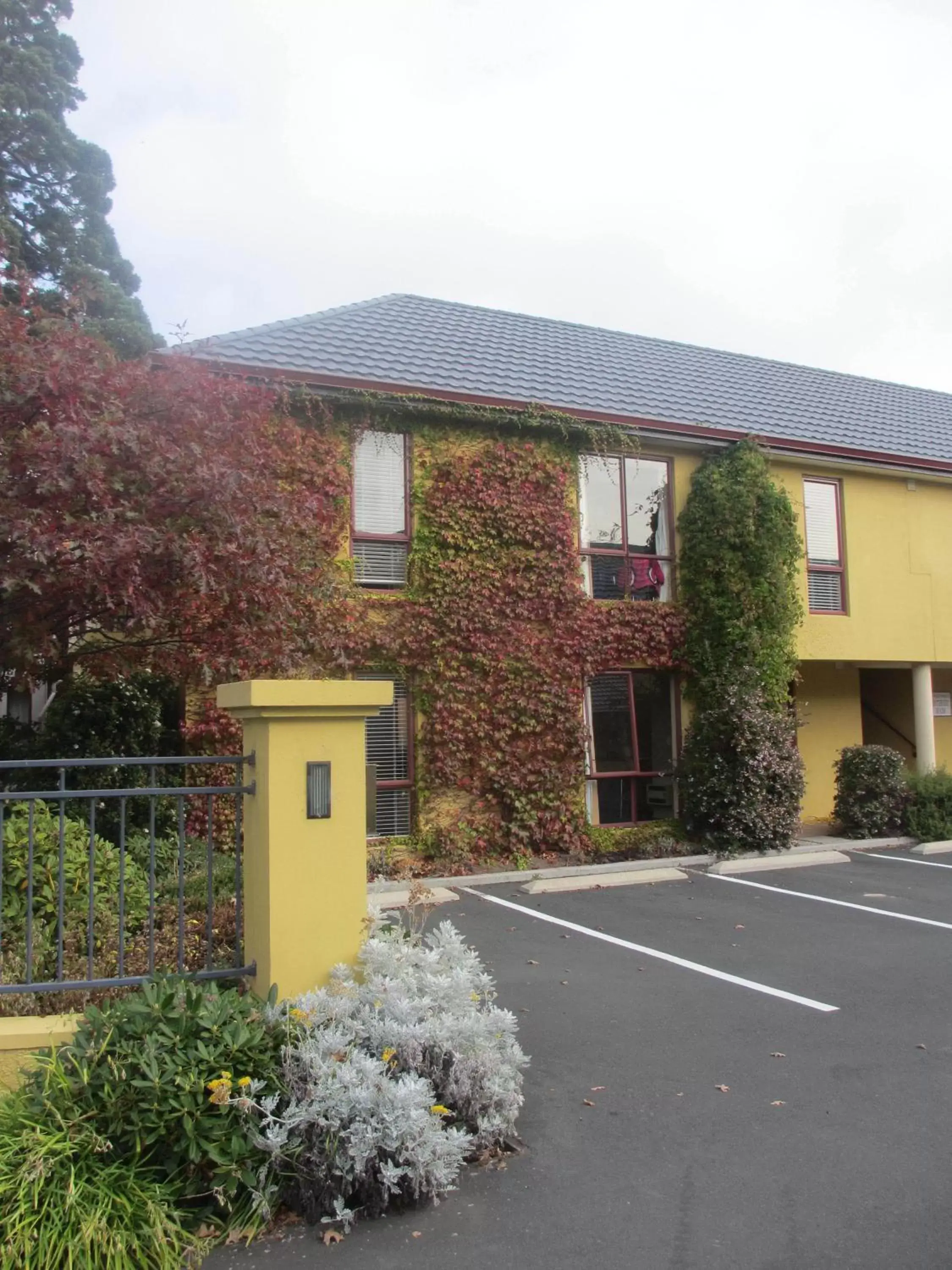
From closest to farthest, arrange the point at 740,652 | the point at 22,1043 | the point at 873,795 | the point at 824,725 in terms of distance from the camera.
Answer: the point at 22,1043 < the point at 740,652 < the point at 873,795 < the point at 824,725

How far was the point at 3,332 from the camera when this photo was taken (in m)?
6.79

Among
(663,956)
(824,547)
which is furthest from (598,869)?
(824,547)

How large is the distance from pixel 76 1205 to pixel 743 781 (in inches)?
400

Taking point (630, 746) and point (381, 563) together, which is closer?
point (381, 563)

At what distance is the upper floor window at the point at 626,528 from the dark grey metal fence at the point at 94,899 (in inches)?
306

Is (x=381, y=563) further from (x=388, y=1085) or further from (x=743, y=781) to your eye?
(x=388, y=1085)

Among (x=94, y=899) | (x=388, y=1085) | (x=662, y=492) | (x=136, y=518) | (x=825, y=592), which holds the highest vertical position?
(x=662, y=492)

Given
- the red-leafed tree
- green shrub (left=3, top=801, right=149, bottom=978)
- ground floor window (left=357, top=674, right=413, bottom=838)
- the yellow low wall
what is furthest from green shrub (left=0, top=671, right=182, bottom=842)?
the yellow low wall

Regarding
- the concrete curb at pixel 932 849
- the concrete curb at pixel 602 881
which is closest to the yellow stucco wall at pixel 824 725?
the concrete curb at pixel 932 849

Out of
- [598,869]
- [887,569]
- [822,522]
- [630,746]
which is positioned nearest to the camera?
[598,869]

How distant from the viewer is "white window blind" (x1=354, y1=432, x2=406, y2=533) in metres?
11.9

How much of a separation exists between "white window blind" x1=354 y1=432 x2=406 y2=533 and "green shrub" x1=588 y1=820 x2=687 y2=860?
4557 mm

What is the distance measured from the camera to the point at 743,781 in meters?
12.4

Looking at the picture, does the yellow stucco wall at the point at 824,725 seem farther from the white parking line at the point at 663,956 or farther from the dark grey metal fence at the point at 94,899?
the dark grey metal fence at the point at 94,899
